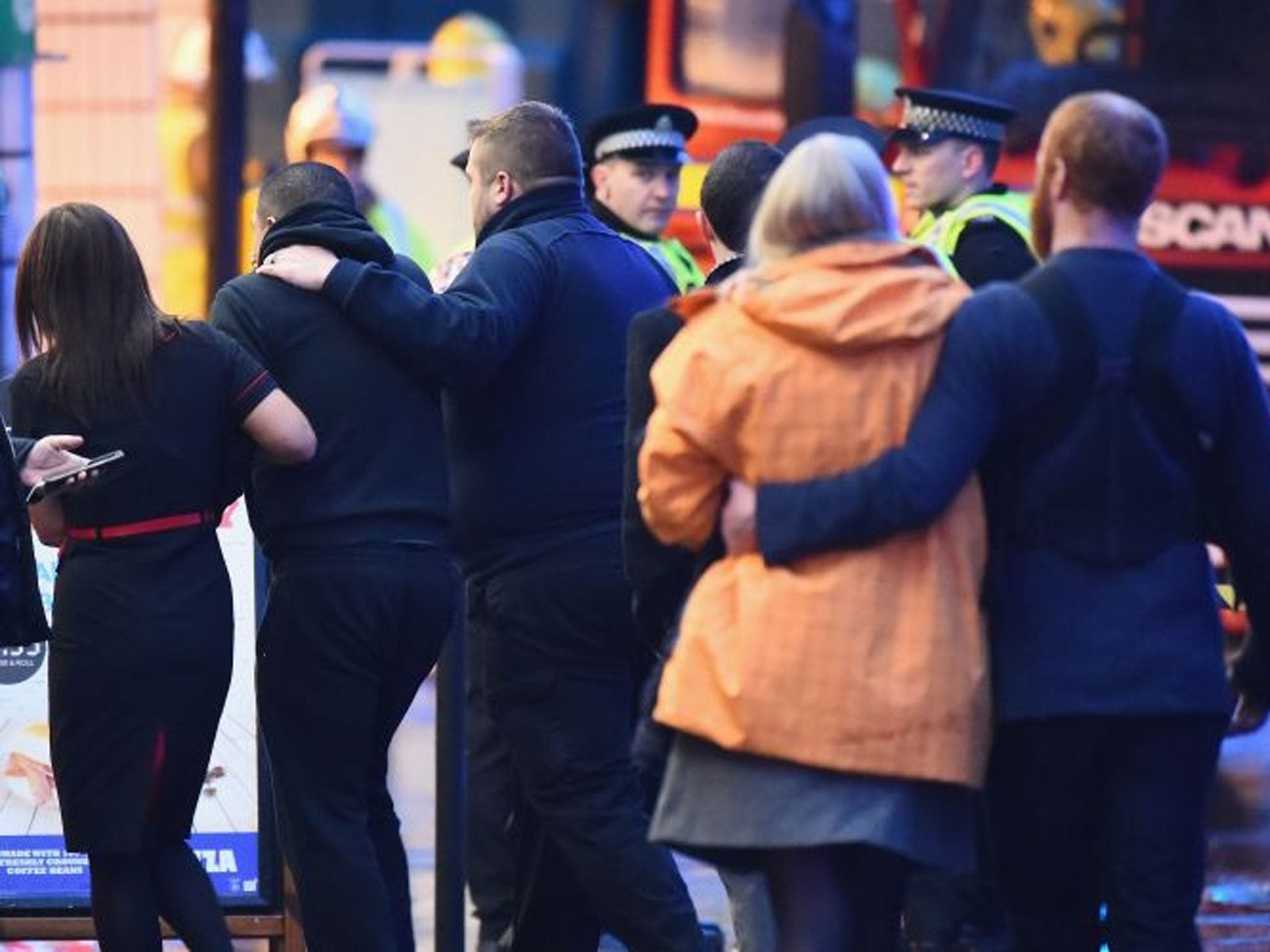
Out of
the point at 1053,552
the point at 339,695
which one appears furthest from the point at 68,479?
the point at 1053,552

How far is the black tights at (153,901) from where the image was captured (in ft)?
21.3

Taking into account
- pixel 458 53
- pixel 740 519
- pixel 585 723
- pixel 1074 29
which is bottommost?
pixel 585 723

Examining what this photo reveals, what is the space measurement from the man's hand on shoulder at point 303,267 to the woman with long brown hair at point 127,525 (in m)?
0.23

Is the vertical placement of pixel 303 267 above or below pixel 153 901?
above

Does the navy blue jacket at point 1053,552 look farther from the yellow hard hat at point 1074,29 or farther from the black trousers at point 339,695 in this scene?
the yellow hard hat at point 1074,29

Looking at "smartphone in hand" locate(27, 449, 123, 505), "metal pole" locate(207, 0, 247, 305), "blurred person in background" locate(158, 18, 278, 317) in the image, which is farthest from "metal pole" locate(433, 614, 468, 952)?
"blurred person in background" locate(158, 18, 278, 317)

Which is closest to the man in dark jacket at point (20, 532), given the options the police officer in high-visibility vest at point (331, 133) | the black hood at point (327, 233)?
the black hood at point (327, 233)

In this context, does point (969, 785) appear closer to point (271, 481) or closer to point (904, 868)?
point (904, 868)

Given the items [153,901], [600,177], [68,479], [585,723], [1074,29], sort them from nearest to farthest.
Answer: [68,479] < [153,901] < [585,723] < [600,177] < [1074,29]

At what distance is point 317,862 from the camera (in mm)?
6629

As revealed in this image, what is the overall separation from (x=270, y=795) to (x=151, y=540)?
1069mm

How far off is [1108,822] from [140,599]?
2.07 m

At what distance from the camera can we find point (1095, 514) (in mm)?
5305

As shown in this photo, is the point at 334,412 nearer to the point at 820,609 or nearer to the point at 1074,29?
the point at 820,609
